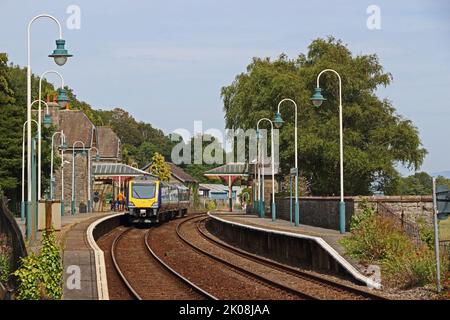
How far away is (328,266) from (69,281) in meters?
7.80

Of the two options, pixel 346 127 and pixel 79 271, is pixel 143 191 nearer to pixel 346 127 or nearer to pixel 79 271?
pixel 346 127

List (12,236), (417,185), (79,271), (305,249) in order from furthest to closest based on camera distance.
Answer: (417,185) → (305,249) → (12,236) → (79,271)

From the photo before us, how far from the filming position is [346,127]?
181 feet

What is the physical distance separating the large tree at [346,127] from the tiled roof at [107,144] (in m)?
43.8

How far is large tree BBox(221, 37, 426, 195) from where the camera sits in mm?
52250

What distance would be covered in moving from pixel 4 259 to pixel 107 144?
79.9 meters

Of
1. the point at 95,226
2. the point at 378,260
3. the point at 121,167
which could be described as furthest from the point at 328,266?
the point at 121,167

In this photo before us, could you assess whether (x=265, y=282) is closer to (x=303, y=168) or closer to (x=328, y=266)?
(x=328, y=266)

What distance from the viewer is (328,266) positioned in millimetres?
22953

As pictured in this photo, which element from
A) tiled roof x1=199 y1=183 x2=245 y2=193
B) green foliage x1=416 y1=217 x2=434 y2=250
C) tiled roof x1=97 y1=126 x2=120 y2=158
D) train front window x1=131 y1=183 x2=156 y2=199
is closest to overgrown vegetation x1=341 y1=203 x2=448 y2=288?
green foliage x1=416 y1=217 x2=434 y2=250

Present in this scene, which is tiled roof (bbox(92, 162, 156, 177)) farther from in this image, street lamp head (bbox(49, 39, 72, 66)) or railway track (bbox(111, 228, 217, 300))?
street lamp head (bbox(49, 39, 72, 66))

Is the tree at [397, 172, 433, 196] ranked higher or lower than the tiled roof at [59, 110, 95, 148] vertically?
lower

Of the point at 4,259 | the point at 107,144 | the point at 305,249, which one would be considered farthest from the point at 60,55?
the point at 107,144

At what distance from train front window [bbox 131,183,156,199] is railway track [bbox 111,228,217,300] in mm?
12620
